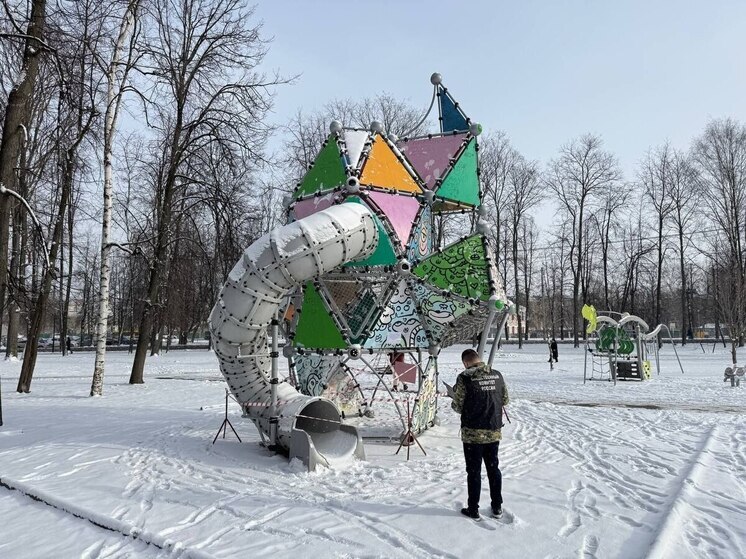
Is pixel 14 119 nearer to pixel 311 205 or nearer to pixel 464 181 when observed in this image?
pixel 311 205

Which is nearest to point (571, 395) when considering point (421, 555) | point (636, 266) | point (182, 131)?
point (421, 555)

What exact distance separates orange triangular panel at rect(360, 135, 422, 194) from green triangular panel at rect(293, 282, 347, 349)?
1981 millimetres

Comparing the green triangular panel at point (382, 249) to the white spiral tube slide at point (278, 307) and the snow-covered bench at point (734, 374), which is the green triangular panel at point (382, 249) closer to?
the white spiral tube slide at point (278, 307)

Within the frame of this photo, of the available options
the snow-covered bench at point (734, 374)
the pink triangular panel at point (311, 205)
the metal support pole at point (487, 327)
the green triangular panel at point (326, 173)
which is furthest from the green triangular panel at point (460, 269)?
the snow-covered bench at point (734, 374)

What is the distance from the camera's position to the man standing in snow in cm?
528

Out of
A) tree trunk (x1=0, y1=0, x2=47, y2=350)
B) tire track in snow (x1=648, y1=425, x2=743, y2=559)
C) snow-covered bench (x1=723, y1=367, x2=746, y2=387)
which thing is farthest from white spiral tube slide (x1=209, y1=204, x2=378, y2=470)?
snow-covered bench (x1=723, y1=367, x2=746, y2=387)

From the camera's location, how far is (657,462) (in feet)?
24.6

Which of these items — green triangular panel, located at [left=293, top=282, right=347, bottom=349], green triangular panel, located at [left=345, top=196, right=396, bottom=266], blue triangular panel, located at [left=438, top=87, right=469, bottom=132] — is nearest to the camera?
green triangular panel, located at [left=345, top=196, right=396, bottom=266]

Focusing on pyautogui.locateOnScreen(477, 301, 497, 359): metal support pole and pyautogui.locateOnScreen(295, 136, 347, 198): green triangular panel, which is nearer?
pyautogui.locateOnScreen(477, 301, 497, 359): metal support pole

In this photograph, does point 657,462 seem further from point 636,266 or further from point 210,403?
point 636,266

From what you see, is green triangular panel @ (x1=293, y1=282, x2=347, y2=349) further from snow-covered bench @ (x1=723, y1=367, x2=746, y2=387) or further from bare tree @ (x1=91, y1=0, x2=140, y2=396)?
snow-covered bench @ (x1=723, y1=367, x2=746, y2=387)

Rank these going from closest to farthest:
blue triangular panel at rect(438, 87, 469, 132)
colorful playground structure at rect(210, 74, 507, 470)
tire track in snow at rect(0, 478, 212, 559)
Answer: tire track in snow at rect(0, 478, 212, 559) < colorful playground structure at rect(210, 74, 507, 470) < blue triangular panel at rect(438, 87, 469, 132)

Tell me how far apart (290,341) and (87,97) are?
34.0 ft

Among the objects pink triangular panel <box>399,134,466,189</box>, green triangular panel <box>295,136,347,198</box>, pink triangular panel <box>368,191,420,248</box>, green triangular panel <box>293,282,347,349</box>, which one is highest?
pink triangular panel <box>399,134,466,189</box>
